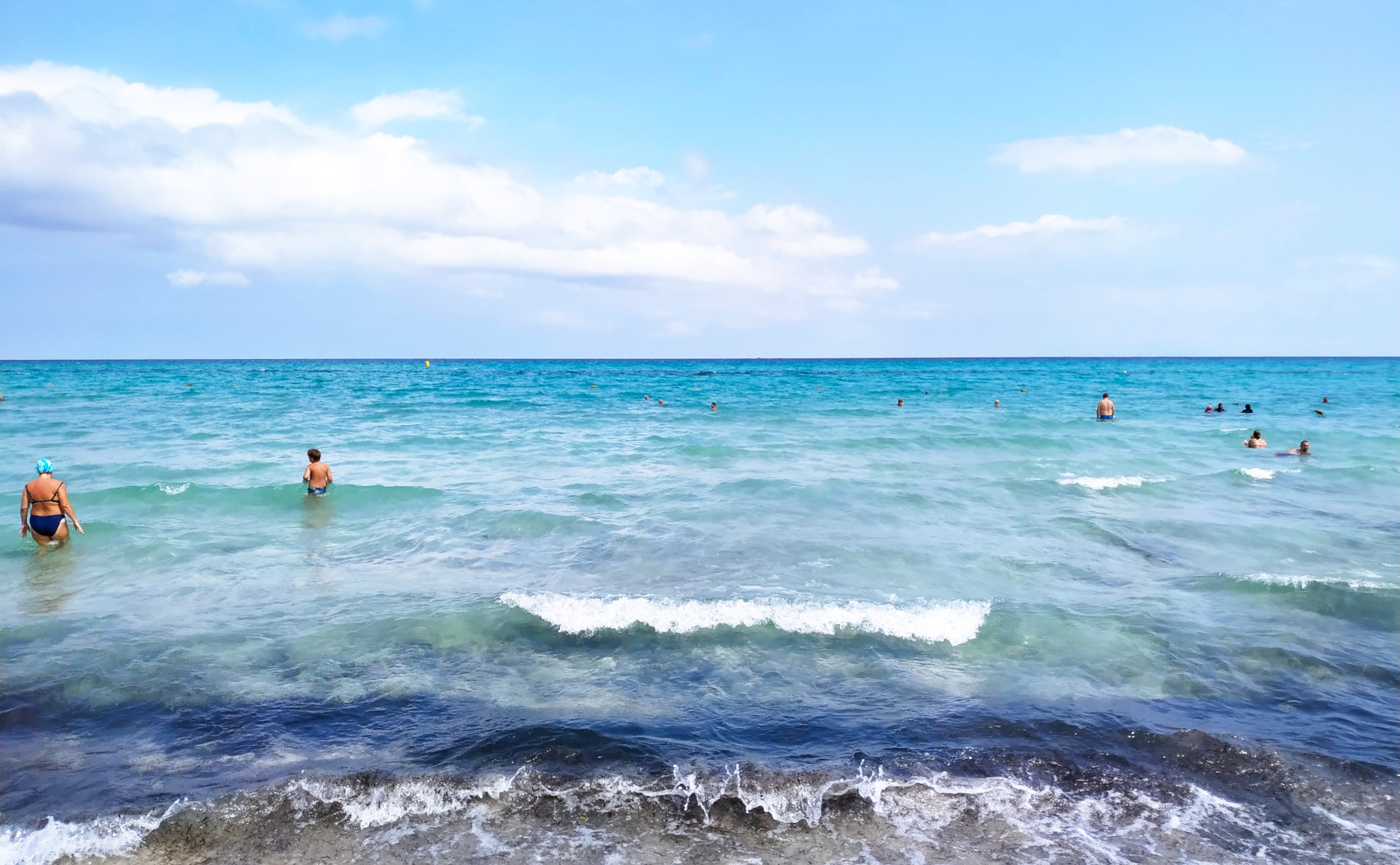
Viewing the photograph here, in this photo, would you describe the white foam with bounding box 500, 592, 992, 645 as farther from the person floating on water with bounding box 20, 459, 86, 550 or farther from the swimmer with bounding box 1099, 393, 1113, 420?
the swimmer with bounding box 1099, 393, 1113, 420

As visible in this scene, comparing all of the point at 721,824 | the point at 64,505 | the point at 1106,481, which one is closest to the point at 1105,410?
the point at 1106,481

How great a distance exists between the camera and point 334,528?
14.8 m

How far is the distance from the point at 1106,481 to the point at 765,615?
13799mm

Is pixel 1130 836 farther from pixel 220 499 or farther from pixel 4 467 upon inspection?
pixel 4 467

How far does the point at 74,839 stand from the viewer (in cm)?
539

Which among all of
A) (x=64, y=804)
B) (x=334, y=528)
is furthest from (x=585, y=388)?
(x=64, y=804)

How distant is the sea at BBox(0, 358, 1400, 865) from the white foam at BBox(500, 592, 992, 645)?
0.20ft

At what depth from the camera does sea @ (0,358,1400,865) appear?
5.59 metres

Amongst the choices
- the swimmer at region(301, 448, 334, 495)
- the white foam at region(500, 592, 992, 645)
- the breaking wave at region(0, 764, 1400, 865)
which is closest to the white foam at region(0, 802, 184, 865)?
the breaking wave at region(0, 764, 1400, 865)

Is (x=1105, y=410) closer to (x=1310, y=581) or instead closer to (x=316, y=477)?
(x=1310, y=581)

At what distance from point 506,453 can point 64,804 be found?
1834cm

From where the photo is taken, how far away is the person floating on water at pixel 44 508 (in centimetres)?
1296

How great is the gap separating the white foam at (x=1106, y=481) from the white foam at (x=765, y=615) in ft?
34.5

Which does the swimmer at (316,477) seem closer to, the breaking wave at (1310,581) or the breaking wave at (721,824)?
the breaking wave at (721,824)
